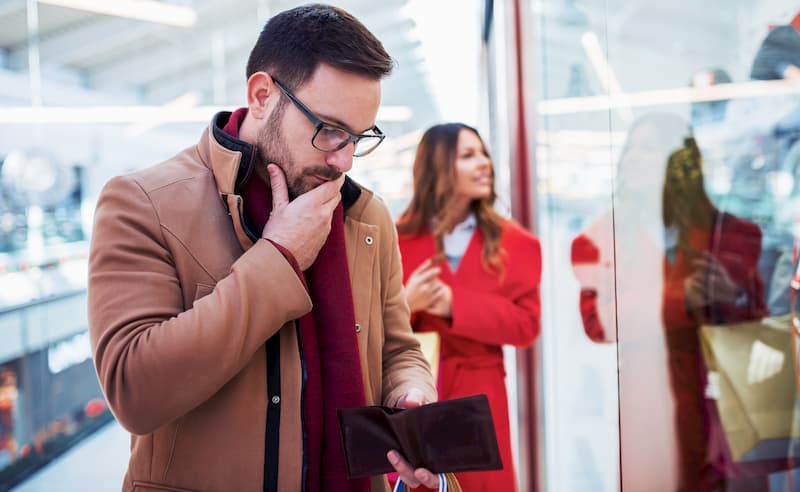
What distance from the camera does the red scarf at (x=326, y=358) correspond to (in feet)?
3.50

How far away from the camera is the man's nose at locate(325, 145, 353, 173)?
1104 mm

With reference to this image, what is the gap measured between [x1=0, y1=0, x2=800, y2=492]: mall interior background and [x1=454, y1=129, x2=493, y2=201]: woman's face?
0.45 meters

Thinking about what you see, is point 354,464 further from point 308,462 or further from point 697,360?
point 697,360

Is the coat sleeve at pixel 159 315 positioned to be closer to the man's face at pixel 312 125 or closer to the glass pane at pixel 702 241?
the man's face at pixel 312 125

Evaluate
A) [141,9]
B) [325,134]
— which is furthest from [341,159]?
[141,9]

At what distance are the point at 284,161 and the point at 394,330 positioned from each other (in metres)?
0.46

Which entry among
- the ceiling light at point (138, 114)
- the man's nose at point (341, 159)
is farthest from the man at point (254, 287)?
the ceiling light at point (138, 114)

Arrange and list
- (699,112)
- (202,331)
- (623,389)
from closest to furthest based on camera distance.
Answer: (202,331), (699,112), (623,389)

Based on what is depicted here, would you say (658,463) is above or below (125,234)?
below

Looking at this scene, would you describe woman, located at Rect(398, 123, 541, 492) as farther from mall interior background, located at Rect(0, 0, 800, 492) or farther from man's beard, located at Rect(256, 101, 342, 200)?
man's beard, located at Rect(256, 101, 342, 200)

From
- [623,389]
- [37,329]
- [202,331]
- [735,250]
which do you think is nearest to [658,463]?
[623,389]

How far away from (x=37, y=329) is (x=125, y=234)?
12.5 feet

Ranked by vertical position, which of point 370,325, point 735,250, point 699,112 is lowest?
point 370,325

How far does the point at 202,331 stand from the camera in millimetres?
898
